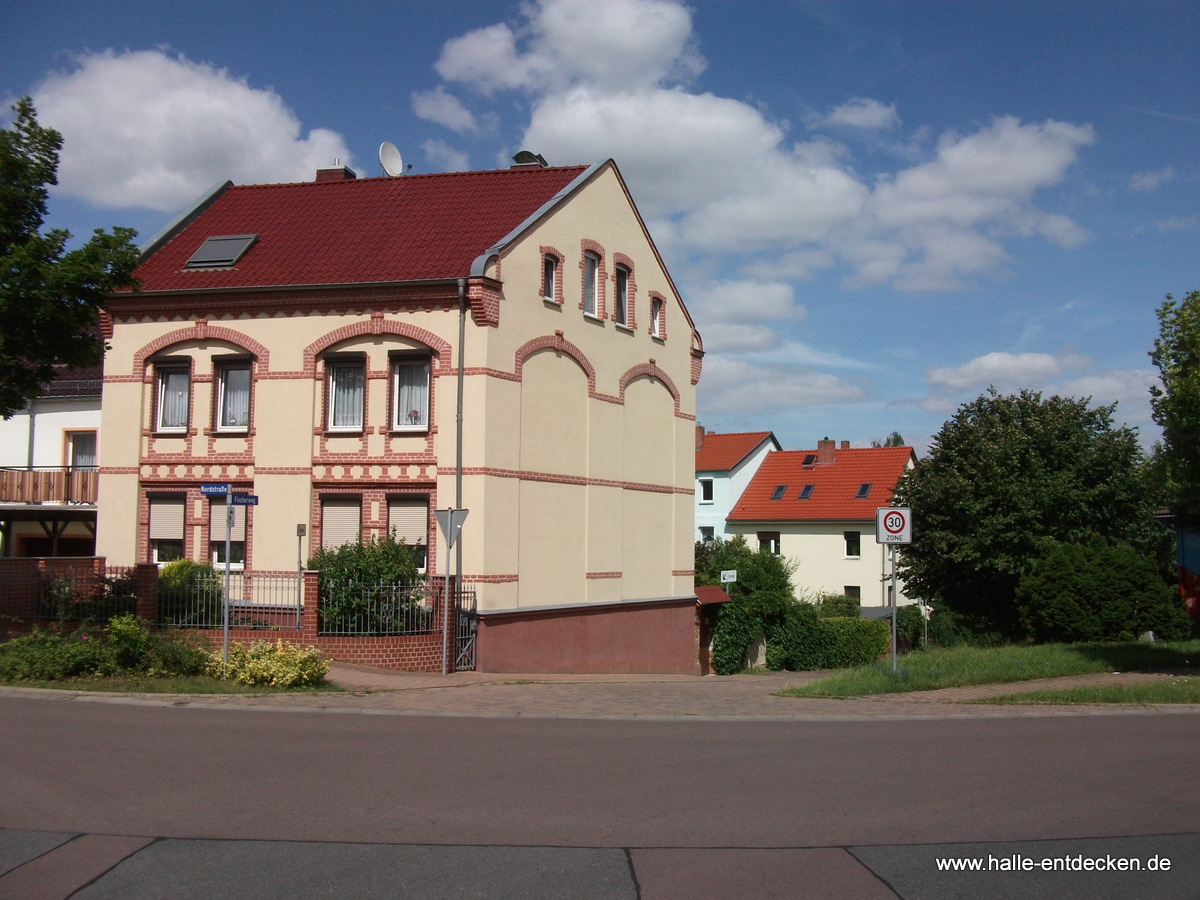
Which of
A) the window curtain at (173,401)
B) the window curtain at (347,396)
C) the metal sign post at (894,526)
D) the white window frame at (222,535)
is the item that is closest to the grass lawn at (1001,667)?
the metal sign post at (894,526)

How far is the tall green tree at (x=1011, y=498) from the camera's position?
108ft

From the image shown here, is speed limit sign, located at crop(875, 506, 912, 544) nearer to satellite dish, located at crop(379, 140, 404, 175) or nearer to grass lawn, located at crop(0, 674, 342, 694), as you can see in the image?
grass lawn, located at crop(0, 674, 342, 694)

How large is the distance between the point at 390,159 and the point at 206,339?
29.6ft

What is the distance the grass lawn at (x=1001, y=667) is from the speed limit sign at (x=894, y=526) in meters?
2.09

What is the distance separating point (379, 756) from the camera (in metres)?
10.4

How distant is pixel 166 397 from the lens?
25.2 m

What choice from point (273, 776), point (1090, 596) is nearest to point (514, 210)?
point (1090, 596)

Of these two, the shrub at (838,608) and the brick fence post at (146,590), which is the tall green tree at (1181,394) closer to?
the brick fence post at (146,590)

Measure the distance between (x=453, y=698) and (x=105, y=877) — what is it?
1004cm

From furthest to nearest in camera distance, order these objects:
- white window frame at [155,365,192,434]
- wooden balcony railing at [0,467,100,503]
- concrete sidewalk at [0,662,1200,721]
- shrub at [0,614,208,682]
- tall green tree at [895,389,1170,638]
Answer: tall green tree at [895,389,1170,638], wooden balcony railing at [0,467,100,503], white window frame at [155,365,192,434], shrub at [0,614,208,682], concrete sidewalk at [0,662,1200,721]

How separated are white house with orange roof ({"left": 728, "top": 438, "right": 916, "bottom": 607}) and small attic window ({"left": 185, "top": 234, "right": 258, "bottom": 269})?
33130 millimetres

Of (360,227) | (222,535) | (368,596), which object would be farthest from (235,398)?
(368,596)

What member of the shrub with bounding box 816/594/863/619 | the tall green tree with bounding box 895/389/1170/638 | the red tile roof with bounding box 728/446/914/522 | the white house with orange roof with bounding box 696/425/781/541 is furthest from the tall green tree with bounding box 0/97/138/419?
the white house with orange roof with bounding box 696/425/781/541

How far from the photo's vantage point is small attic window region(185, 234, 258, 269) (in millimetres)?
25578
